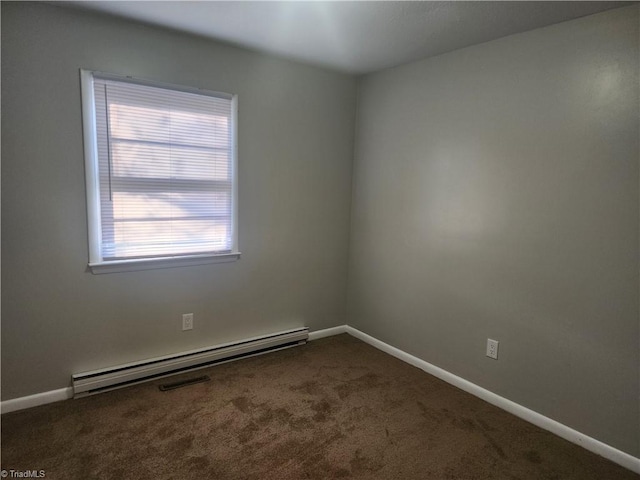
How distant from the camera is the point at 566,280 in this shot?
213cm

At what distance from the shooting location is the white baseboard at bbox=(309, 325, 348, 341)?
3.43 m

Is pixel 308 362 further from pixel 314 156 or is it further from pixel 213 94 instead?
pixel 213 94

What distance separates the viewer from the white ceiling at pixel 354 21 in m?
1.97

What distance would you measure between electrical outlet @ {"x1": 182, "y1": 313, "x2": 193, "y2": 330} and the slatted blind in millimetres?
454

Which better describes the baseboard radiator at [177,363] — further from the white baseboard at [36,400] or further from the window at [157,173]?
the window at [157,173]

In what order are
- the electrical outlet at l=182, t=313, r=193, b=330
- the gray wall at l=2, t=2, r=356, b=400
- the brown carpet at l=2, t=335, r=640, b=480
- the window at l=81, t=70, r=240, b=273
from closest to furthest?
the brown carpet at l=2, t=335, r=640, b=480 < the gray wall at l=2, t=2, r=356, b=400 < the window at l=81, t=70, r=240, b=273 < the electrical outlet at l=182, t=313, r=193, b=330

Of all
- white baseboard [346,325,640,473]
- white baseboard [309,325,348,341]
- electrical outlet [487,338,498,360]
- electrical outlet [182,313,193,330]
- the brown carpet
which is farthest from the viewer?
white baseboard [309,325,348,341]

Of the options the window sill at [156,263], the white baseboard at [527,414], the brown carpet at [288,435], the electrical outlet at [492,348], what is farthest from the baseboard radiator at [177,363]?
the electrical outlet at [492,348]

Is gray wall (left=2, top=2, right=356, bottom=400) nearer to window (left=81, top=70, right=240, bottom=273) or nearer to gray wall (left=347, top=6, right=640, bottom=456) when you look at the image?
window (left=81, top=70, right=240, bottom=273)

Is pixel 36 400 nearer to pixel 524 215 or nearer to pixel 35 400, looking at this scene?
pixel 35 400

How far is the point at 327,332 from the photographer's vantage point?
3.52 meters

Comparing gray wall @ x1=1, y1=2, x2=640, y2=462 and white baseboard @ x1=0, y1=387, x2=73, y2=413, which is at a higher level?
gray wall @ x1=1, y1=2, x2=640, y2=462

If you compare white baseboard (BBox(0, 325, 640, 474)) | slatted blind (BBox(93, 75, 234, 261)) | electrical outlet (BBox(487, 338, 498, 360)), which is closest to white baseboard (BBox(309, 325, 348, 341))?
white baseboard (BBox(0, 325, 640, 474))

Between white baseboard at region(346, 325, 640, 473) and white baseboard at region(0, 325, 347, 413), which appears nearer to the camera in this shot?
white baseboard at region(346, 325, 640, 473)
